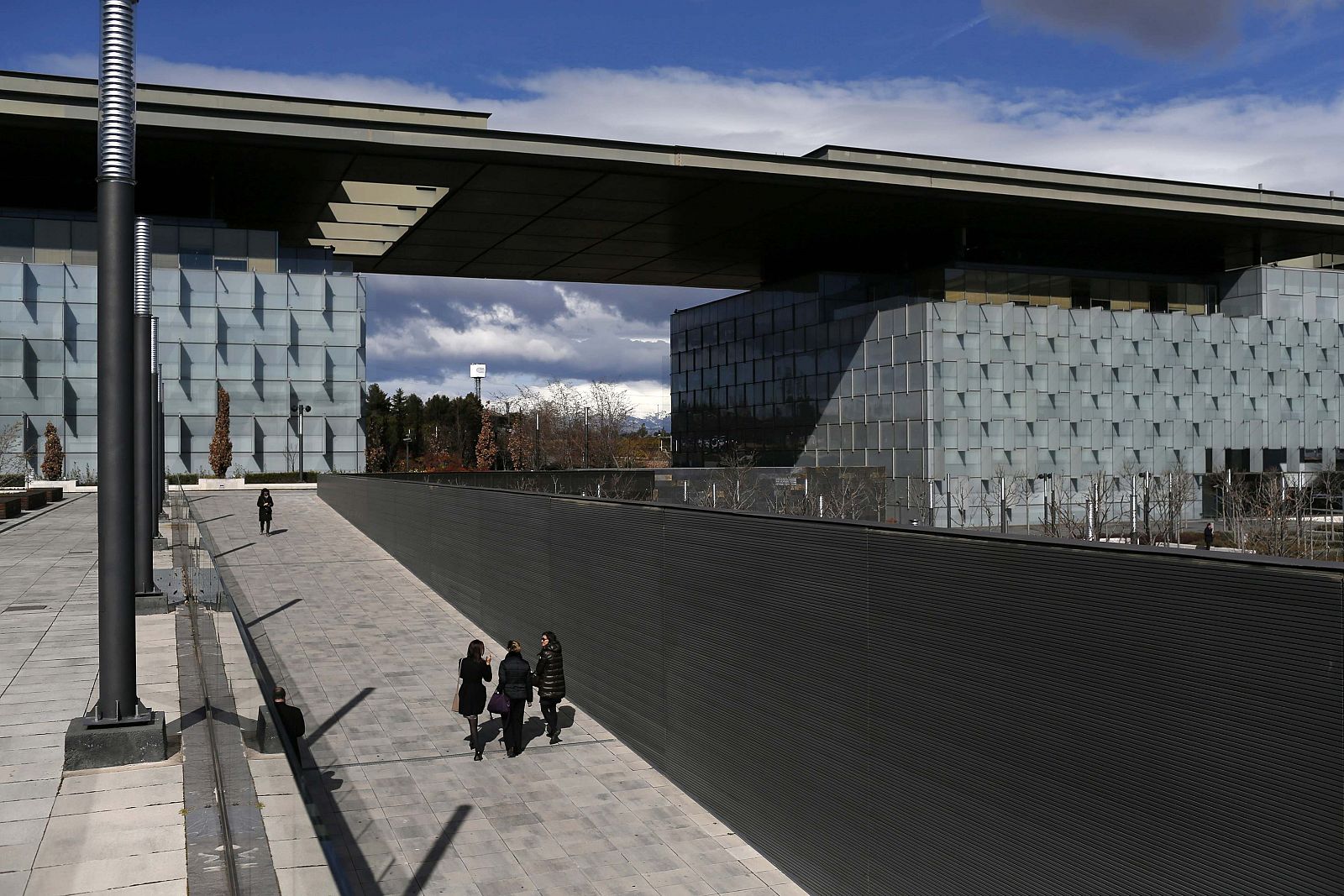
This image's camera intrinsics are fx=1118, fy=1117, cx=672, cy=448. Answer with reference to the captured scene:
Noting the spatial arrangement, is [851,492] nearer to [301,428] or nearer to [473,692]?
[301,428]

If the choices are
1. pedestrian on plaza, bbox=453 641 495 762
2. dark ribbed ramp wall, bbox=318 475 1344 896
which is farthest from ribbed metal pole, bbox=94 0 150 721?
dark ribbed ramp wall, bbox=318 475 1344 896

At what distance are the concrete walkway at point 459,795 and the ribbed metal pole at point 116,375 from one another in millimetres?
2566

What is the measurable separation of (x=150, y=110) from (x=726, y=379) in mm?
34330

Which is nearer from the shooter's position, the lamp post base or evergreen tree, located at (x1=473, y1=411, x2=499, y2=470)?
the lamp post base

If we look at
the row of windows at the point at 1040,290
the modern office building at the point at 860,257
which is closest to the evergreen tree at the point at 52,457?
the modern office building at the point at 860,257

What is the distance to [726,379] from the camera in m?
63.8

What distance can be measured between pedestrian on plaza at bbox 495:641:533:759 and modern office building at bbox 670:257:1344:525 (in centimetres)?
3033

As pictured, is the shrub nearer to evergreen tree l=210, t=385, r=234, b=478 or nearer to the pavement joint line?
evergreen tree l=210, t=385, r=234, b=478

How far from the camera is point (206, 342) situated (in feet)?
184

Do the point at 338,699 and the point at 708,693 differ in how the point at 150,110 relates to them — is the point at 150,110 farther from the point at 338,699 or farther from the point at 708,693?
the point at 708,693

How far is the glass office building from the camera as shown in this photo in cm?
5203

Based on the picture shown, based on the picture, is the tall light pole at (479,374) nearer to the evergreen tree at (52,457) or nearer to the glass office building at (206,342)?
the glass office building at (206,342)

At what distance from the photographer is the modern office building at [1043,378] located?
156ft

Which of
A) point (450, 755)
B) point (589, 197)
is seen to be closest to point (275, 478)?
point (589, 197)
